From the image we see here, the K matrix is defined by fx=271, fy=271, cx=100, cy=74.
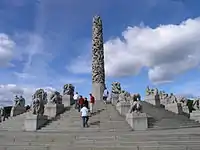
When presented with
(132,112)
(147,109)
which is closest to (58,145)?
(132,112)

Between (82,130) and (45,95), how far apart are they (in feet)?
41.3

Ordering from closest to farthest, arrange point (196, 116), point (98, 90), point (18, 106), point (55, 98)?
point (55, 98)
point (196, 116)
point (18, 106)
point (98, 90)

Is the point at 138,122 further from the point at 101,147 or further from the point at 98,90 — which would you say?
the point at 98,90

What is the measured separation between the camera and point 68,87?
3312 cm

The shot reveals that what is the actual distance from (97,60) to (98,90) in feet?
14.2

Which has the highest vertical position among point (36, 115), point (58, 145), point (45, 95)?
point (45, 95)

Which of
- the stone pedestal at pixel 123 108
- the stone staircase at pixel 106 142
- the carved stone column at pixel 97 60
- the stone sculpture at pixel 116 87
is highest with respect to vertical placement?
the carved stone column at pixel 97 60

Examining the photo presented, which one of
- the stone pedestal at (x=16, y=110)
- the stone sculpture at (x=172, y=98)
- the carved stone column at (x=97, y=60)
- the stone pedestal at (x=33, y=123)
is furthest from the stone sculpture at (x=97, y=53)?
the stone pedestal at (x=33, y=123)

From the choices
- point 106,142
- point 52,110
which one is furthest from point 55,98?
point 106,142

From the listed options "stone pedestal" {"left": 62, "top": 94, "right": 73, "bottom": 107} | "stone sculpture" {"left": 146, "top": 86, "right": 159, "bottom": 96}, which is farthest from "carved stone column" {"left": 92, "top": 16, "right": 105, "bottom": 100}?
"stone sculpture" {"left": 146, "top": 86, "right": 159, "bottom": 96}

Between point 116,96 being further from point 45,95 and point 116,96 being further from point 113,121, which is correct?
point 113,121

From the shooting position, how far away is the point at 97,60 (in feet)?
125

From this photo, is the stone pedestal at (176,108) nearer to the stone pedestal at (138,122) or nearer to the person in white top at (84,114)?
the stone pedestal at (138,122)

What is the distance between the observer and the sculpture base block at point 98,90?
3684 cm
